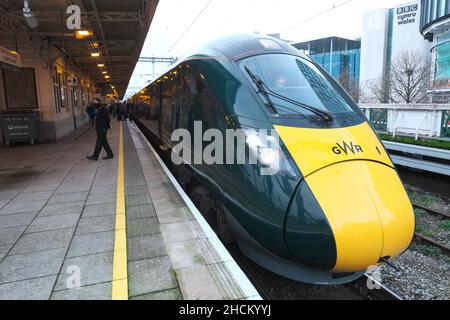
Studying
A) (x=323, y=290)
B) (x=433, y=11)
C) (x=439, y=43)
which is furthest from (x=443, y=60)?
(x=323, y=290)

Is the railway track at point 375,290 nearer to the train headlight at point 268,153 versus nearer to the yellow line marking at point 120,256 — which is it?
the train headlight at point 268,153

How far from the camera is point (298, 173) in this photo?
3115 mm

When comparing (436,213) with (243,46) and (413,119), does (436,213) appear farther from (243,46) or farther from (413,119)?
(413,119)

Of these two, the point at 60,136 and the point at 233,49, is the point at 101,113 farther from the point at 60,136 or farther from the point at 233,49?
the point at 60,136

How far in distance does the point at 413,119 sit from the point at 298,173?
43.0ft

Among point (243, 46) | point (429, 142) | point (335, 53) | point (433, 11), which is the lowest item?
point (429, 142)

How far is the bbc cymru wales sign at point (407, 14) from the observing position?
2630 inches

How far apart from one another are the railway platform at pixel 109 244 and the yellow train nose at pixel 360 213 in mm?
880

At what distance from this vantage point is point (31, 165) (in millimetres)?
9109

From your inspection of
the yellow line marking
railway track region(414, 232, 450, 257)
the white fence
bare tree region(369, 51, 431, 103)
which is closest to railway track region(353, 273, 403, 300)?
railway track region(414, 232, 450, 257)

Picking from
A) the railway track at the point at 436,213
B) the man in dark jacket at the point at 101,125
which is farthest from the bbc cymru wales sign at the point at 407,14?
the man in dark jacket at the point at 101,125
